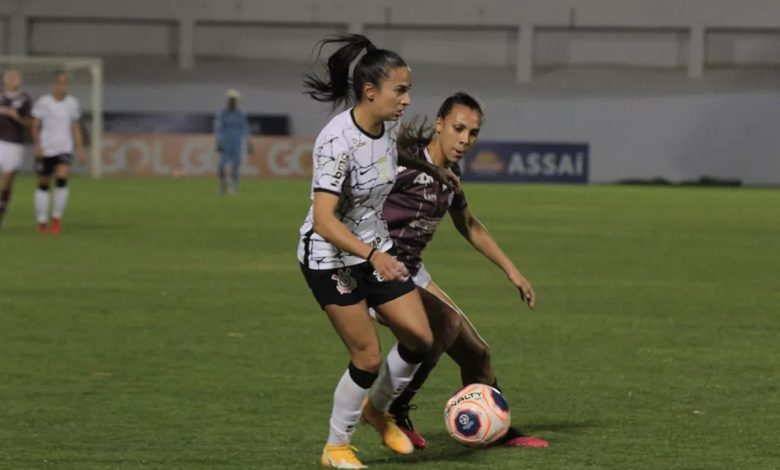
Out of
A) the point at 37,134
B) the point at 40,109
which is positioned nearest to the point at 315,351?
the point at 37,134

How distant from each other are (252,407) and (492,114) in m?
45.2

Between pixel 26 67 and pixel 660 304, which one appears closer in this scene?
pixel 660 304

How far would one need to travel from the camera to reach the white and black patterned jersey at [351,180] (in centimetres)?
655

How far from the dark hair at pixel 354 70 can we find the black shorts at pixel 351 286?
696 millimetres

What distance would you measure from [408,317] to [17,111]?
15.5 metres

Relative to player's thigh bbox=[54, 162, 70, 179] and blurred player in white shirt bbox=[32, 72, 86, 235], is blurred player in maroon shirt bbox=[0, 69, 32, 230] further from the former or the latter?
player's thigh bbox=[54, 162, 70, 179]

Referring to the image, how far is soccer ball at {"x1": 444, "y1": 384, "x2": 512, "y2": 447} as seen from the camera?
7.28 m

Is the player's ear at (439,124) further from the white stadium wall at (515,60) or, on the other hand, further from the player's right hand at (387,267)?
the white stadium wall at (515,60)

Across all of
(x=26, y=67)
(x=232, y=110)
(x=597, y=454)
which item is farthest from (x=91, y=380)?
(x=26, y=67)

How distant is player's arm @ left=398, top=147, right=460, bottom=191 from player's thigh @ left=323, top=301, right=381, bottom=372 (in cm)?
73

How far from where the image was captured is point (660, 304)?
14.3m

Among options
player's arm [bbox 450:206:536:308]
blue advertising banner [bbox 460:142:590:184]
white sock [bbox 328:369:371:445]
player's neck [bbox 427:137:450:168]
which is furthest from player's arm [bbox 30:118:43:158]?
blue advertising banner [bbox 460:142:590:184]

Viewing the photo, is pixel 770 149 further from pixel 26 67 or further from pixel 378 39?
pixel 26 67

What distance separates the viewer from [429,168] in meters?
7.24
